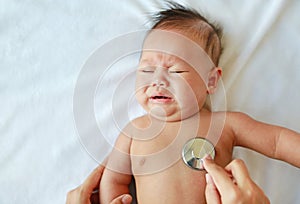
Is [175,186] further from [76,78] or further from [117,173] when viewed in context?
[76,78]

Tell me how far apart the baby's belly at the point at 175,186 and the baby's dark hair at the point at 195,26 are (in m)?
0.29

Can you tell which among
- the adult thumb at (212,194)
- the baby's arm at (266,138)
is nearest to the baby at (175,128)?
the baby's arm at (266,138)

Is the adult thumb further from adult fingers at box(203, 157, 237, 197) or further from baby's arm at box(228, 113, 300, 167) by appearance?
baby's arm at box(228, 113, 300, 167)

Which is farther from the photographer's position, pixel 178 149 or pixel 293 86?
pixel 293 86

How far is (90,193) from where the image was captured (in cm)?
102

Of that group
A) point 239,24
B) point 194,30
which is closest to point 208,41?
point 194,30

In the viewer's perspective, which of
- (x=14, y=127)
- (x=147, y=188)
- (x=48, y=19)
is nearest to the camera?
(x=147, y=188)

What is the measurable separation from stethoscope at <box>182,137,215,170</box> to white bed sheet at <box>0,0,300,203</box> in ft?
0.43

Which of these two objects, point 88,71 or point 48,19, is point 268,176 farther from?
point 48,19

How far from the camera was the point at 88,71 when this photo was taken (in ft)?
3.78

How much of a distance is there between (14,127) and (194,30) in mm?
503

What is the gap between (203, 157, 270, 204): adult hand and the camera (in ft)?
2.37

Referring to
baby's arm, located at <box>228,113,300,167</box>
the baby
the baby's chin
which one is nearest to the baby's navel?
the baby

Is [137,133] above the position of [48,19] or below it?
below
